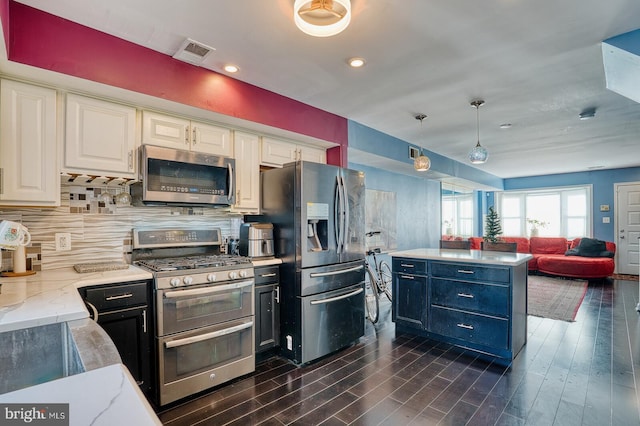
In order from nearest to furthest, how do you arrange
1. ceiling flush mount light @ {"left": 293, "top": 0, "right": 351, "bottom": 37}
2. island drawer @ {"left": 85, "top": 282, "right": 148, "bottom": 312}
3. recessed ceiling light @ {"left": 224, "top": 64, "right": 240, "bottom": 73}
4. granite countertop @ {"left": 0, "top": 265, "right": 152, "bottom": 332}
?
granite countertop @ {"left": 0, "top": 265, "right": 152, "bottom": 332} < ceiling flush mount light @ {"left": 293, "top": 0, "right": 351, "bottom": 37} < island drawer @ {"left": 85, "top": 282, "right": 148, "bottom": 312} < recessed ceiling light @ {"left": 224, "top": 64, "right": 240, "bottom": 73}

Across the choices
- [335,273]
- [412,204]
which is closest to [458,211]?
[412,204]

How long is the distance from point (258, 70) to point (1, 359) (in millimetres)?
2293

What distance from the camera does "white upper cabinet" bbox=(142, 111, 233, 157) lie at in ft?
8.07

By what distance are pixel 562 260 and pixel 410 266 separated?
17.0ft

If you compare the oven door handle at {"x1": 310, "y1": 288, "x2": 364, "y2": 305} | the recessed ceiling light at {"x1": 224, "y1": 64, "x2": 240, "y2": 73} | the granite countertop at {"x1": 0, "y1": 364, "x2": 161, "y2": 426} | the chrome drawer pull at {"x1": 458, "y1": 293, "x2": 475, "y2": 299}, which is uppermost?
the recessed ceiling light at {"x1": 224, "y1": 64, "x2": 240, "y2": 73}

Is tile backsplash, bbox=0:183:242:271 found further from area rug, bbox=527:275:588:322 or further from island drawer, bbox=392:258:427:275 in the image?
area rug, bbox=527:275:588:322

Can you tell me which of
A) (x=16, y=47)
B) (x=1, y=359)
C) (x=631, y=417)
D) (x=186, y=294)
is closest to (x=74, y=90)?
(x=16, y=47)

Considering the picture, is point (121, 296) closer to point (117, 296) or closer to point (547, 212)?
point (117, 296)

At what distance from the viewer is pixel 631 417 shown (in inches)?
79.4

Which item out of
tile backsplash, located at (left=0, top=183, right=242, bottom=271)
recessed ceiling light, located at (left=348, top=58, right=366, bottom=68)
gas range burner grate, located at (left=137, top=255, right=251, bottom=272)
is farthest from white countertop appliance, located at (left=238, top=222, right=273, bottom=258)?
recessed ceiling light, located at (left=348, top=58, right=366, bottom=68)

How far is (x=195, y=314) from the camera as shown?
7.57ft

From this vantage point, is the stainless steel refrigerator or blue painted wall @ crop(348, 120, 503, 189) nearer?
the stainless steel refrigerator

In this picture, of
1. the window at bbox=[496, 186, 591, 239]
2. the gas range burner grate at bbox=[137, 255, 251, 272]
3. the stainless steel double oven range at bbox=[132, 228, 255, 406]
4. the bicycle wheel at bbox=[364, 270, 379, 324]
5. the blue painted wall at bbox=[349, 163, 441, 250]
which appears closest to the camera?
the stainless steel double oven range at bbox=[132, 228, 255, 406]

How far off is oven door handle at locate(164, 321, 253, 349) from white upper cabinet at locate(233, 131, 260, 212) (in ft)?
3.45
